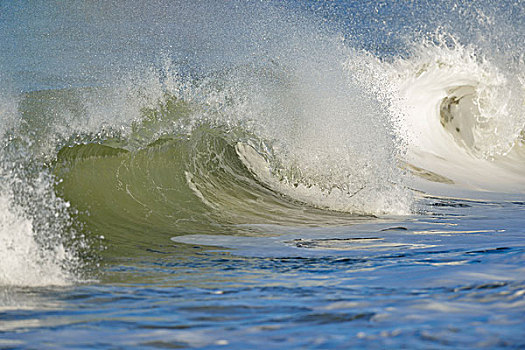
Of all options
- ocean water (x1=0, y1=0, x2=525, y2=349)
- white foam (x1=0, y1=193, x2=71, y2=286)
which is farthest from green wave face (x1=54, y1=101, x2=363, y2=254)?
white foam (x1=0, y1=193, x2=71, y2=286)

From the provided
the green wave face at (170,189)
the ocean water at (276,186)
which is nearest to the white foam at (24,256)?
the ocean water at (276,186)

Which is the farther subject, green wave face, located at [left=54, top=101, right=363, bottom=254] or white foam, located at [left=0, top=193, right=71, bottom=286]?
green wave face, located at [left=54, top=101, right=363, bottom=254]

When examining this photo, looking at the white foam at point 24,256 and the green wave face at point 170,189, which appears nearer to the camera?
the white foam at point 24,256

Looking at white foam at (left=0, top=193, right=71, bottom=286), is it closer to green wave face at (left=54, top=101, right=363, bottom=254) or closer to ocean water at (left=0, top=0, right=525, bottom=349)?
ocean water at (left=0, top=0, right=525, bottom=349)

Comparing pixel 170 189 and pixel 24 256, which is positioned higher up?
pixel 170 189

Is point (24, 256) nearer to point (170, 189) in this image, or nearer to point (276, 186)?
point (170, 189)

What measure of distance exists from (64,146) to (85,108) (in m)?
0.51

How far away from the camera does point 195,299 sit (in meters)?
2.60

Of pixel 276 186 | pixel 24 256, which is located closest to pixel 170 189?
pixel 276 186

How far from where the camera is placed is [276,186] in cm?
663

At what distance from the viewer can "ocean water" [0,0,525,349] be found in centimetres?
228

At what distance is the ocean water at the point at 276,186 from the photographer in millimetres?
2277

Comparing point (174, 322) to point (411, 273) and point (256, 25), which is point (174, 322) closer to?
point (411, 273)

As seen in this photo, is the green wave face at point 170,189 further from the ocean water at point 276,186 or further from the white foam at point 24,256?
the white foam at point 24,256
